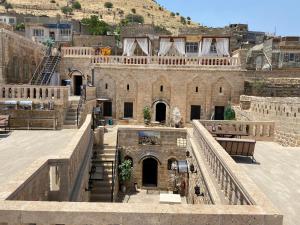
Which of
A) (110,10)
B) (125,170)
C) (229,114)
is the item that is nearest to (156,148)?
(125,170)

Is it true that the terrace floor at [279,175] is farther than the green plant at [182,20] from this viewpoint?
No

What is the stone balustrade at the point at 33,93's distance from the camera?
47.0 feet

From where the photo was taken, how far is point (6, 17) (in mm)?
56625

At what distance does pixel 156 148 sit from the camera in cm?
1708

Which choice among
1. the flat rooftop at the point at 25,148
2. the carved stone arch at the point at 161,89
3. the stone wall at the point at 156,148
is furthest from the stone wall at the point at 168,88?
the flat rooftop at the point at 25,148

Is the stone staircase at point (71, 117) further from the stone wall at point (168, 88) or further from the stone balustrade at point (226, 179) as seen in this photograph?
the stone wall at point (168, 88)

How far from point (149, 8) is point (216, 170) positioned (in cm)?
9590

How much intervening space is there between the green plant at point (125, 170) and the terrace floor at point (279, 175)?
7.12 m

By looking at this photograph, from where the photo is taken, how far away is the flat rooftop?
6.95 m

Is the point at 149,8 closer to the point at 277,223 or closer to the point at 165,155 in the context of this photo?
the point at 165,155

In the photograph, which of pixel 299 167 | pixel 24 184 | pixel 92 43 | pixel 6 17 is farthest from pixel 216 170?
pixel 6 17

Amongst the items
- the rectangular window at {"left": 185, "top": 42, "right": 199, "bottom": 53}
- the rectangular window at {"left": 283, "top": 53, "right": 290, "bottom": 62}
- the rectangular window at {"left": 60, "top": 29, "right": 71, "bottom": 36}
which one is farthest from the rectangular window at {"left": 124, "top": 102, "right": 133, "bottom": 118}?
the rectangular window at {"left": 60, "top": 29, "right": 71, "bottom": 36}

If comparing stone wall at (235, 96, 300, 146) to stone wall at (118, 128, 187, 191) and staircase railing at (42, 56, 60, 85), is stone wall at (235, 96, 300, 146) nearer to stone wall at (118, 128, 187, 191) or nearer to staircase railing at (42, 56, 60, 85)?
stone wall at (118, 128, 187, 191)

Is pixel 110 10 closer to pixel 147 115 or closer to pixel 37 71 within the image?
pixel 37 71
